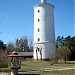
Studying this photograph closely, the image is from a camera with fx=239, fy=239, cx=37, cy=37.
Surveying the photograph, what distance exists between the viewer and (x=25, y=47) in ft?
329

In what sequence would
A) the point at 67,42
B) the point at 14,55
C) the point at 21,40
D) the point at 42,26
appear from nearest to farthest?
the point at 14,55, the point at 42,26, the point at 67,42, the point at 21,40

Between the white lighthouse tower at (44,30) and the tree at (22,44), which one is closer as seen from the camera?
the white lighthouse tower at (44,30)

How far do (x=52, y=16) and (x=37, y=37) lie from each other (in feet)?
19.9

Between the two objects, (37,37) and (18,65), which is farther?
(37,37)

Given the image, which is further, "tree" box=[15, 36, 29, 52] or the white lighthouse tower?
"tree" box=[15, 36, 29, 52]

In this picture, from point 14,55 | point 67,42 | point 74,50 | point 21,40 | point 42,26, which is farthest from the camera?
point 21,40

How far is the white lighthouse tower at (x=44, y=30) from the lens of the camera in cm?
5484

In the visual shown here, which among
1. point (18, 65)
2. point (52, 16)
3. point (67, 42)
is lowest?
point (18, 65)

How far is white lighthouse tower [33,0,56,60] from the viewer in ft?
180

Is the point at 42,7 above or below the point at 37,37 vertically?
above

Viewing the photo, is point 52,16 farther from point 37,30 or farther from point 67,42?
point 67,42

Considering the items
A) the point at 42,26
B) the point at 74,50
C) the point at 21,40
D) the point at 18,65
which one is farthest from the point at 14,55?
the point at 21,40

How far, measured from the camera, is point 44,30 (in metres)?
54.8

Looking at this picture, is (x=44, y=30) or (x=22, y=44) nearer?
(x=44, y=30)
